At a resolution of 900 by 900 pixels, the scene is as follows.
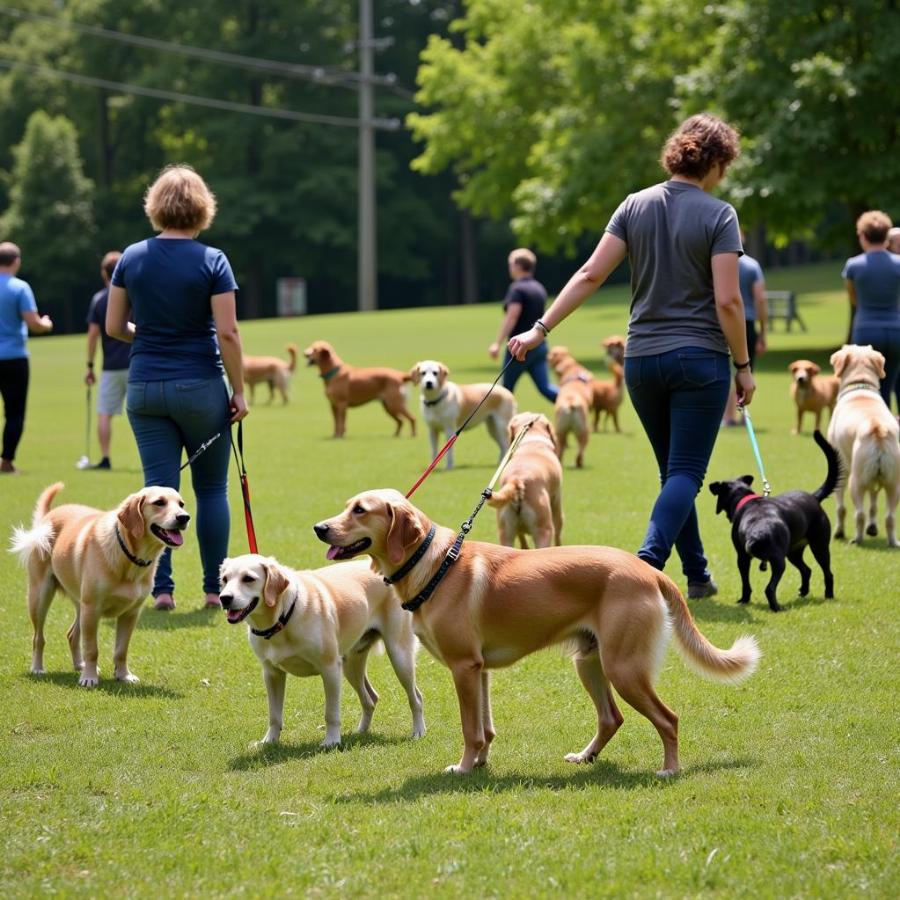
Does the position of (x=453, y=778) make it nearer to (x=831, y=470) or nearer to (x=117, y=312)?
(x=117, y=312)

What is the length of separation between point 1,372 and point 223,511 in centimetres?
677

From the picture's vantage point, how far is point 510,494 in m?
9.02

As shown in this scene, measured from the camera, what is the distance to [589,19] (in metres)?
35.3

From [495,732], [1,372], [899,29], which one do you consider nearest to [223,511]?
[495,732]

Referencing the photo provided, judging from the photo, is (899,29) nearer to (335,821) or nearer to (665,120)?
(665,120)

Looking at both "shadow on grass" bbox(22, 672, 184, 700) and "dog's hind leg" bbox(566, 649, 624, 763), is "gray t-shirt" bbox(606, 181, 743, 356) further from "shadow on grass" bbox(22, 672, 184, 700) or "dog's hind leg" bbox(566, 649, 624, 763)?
"shadow on grass" bbox(22, 672, 184, 700)

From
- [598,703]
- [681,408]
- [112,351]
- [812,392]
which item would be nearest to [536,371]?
[812,392]

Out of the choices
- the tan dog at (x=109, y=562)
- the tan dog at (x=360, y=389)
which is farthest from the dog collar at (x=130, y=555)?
Result: the tan dog at (x=360, y=389)

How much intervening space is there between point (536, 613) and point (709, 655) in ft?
2.35

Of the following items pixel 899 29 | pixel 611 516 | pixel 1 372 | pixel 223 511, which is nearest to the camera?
pixel 223 511

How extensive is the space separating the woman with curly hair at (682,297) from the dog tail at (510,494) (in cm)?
250

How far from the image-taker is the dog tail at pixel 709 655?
5273mm

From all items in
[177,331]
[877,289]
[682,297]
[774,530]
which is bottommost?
[774,530]

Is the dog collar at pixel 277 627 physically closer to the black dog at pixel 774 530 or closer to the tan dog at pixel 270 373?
the black dog at pixel 774 530
